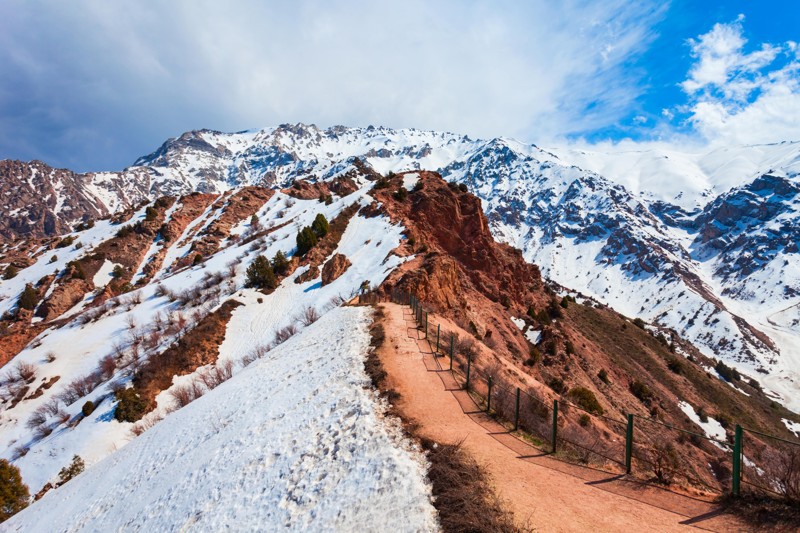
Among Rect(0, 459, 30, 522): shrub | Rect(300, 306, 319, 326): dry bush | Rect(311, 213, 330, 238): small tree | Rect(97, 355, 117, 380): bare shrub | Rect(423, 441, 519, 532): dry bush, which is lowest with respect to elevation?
Rect(0, 459, 30, 522): shrub

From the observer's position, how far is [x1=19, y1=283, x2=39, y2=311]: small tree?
58031 mm

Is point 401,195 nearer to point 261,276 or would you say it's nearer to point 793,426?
point 261,276

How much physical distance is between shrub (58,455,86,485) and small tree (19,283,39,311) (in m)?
47.8

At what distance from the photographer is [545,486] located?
909 cm

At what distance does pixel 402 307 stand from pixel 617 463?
A: 17693 millimetres

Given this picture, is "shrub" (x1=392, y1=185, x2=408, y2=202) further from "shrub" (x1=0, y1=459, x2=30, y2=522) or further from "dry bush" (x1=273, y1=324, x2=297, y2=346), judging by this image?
"shrub" (x1=0, y1=459, x2=30, y2=522)

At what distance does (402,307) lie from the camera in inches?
1050

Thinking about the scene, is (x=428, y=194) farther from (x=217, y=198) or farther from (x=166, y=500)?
(x=217, y=198)

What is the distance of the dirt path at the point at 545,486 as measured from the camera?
25.0 ft

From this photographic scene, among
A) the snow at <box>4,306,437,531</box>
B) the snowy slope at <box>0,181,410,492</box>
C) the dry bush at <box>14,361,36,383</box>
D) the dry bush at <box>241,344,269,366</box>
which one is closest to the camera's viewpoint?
the snow at <box>4,306,437,531</box>

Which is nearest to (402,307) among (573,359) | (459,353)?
(459,353)

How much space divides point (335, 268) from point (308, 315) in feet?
26.9

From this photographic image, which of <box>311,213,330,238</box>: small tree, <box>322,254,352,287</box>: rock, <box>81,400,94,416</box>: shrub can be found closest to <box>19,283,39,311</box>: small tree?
<box>81,400,94,416</box>: shrub

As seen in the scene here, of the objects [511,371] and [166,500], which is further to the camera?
[511,371]
